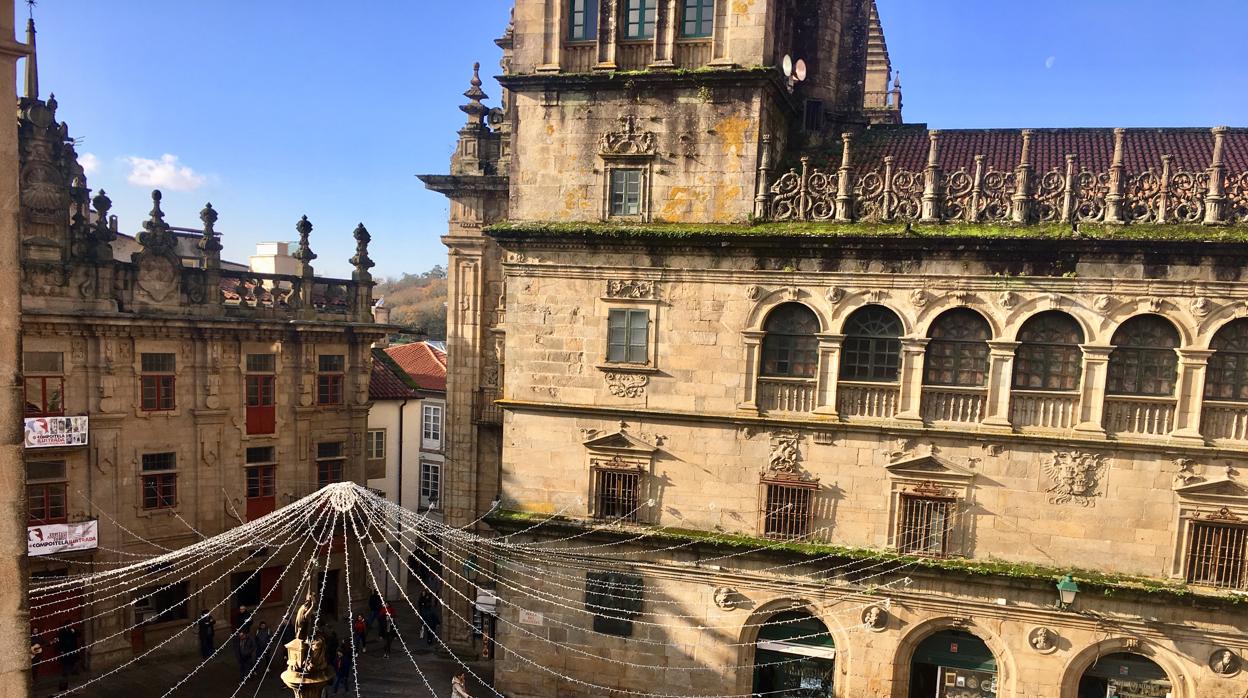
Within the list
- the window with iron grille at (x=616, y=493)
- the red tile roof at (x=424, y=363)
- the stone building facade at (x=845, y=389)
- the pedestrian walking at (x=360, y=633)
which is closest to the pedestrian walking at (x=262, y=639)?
the pedestrian walking at (x=360, y=633)

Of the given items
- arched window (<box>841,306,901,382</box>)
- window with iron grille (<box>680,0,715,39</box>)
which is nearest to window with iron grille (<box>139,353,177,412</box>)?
window with iron grille (<box>680,0,715,39</box>)

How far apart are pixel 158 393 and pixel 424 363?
14.8 metres

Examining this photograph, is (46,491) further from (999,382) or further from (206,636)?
(999,382)

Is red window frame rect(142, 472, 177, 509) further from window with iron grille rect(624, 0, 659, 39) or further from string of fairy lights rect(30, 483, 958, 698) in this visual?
window with iron grille rect(624, 0, 659, 39)

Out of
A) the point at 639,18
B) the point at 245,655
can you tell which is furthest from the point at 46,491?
the point at 639,18

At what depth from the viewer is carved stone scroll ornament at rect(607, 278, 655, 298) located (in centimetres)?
1872

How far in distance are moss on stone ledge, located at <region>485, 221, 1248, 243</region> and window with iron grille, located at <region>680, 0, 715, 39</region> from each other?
4.56 meters

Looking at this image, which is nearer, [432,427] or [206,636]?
[206,636]

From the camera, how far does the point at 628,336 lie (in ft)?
62.2

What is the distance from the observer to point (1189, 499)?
16.3 meters

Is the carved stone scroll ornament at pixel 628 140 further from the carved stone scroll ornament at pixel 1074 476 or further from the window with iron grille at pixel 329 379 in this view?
the window with iron grille at pixel 329 379

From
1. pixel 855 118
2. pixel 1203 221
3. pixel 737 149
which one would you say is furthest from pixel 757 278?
pixel 1203 221

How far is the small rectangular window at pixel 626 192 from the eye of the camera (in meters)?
18.9

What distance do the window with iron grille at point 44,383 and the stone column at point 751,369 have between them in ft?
63.0
